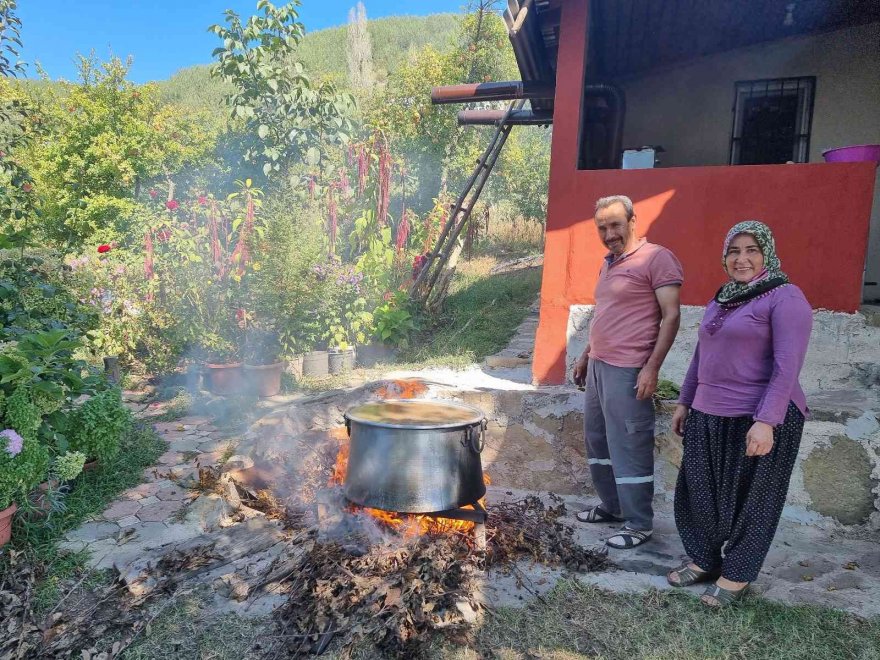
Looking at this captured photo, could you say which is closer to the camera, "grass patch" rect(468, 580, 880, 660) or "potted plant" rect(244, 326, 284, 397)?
"grass patch" rect(468, 580, 880, 660)

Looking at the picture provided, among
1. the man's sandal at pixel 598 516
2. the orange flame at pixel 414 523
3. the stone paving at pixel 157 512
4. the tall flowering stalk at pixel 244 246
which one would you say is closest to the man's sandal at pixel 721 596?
the man's sandal at pixel 598 516

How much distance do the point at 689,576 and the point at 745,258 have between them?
1.69m

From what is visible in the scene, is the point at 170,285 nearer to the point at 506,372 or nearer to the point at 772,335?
the point at 506,372

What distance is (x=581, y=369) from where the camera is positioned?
153 inches

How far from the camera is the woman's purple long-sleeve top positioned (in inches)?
97.3

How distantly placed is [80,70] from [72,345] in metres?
12.9

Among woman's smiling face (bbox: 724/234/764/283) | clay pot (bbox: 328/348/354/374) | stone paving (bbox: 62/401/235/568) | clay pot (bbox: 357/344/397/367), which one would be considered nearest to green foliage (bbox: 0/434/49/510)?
stone paving (bbox: 62/401/235/568)

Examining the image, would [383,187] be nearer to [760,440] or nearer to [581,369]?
[581,369]

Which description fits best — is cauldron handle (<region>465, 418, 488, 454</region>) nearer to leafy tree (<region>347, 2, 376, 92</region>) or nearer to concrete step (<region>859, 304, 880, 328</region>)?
concrete step (<region>859, 304, 880, 328</region>)

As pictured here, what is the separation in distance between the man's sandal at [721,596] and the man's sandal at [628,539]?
1.97 feet

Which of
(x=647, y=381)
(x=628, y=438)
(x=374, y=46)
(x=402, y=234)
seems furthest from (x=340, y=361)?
(x=374, y=46)

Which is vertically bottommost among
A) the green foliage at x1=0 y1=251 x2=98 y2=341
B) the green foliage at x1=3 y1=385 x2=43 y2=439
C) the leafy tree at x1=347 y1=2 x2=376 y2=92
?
the green foliage at x1=3 y1=385 x2=43 y2=439

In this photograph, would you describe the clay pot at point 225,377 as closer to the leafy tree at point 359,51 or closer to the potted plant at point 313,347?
the potted plant at point 313,347

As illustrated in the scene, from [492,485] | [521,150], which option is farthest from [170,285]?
[521,150]
